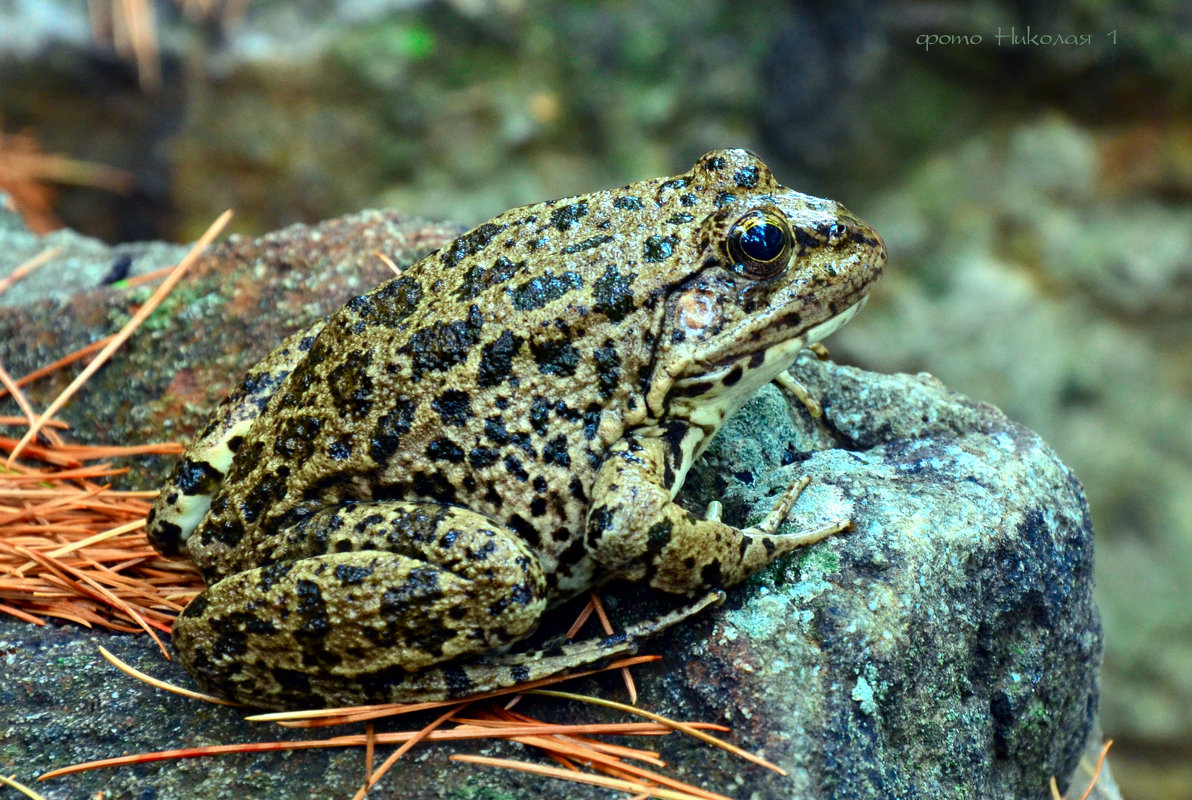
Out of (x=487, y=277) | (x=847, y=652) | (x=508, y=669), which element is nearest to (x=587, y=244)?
(x=487, y=277)

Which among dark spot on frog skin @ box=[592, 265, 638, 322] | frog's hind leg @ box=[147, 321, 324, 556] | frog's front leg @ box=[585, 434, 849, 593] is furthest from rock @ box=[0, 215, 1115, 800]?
dark spot on frog skin @ box=[592, 265, 638, 322]

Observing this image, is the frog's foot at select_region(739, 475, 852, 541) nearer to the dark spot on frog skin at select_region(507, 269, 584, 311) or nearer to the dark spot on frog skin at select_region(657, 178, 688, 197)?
the dark spot on frog skin at select_region(507, 269, 584, 311)

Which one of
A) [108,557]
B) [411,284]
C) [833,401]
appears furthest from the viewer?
[833,401]

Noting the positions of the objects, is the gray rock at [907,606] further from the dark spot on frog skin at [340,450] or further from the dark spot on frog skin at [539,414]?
the dark spot on frog skin at [340,450]

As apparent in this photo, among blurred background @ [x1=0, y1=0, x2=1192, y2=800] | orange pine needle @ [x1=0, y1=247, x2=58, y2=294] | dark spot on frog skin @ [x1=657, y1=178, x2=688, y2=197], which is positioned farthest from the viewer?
blurred background @ [x1=0, y1=0, x2=1192, y2=800]

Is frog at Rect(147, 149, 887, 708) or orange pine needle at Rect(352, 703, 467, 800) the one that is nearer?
orange pine needle at Rect(352, 703, 467, 800)

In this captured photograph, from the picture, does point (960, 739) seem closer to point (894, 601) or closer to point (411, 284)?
point (894, 601)

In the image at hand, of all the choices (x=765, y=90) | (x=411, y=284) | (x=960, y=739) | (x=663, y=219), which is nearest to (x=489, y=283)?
(x=411, y=284)
